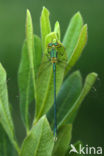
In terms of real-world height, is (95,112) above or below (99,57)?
below

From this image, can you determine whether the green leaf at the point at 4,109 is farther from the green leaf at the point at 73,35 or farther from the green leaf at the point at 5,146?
the green leaf at the point at 73,35

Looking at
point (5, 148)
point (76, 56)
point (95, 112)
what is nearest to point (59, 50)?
point (76, 56)

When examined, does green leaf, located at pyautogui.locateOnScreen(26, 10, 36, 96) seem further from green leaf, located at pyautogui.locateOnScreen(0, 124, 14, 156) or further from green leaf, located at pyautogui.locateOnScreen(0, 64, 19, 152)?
green leaf, located at pyautogui.locateOnScreen(0, 124, 14, 156)

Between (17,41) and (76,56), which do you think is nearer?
(76,56)

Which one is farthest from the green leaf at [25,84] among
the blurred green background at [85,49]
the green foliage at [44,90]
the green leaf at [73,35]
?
the blurred green background at [85,49]

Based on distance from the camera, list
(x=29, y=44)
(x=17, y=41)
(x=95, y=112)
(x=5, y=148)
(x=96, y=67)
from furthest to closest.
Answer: (x=17, y=41) → (x=96, y=67) → (x=95, y=112) → (x=5, y=148) → (x=29, y=44)

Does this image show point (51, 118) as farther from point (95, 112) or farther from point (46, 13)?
point (95, 112)
